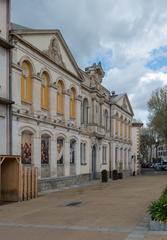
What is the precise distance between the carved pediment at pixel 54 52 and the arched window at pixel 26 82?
2.62 meters

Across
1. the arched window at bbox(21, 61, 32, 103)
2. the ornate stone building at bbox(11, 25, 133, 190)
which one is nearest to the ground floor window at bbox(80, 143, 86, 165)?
the ornate stone building at bbox(11, 25, 133, 190)

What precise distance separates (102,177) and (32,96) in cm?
1626

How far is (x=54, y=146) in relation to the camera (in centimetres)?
2995

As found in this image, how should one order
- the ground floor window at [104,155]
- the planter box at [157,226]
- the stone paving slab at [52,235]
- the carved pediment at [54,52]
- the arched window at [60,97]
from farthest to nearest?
1. the ground floor window at [104,155]
2. the arched window at [60,97]
3. the carved pediment at [54,52]
4. the planter box at [157,226]
5. the stone paving slab at [52,235]

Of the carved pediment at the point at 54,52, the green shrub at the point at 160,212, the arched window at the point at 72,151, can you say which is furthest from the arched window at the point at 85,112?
the green shrub at the point at 160,212

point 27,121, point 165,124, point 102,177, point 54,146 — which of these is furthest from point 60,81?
point 165,124

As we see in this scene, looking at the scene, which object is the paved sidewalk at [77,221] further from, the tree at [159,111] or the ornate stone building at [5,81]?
the tree at [159,111]

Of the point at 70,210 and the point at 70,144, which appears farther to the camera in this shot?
the point at 70,144

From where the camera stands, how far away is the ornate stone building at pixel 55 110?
2509cm

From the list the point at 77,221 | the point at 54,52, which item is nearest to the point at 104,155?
the point at 54,52

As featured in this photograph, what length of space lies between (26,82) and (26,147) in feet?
12.1

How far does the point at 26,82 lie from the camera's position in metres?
25.9

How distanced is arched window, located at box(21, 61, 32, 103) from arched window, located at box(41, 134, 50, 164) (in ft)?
10.5

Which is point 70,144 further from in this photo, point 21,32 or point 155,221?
point 155,221
